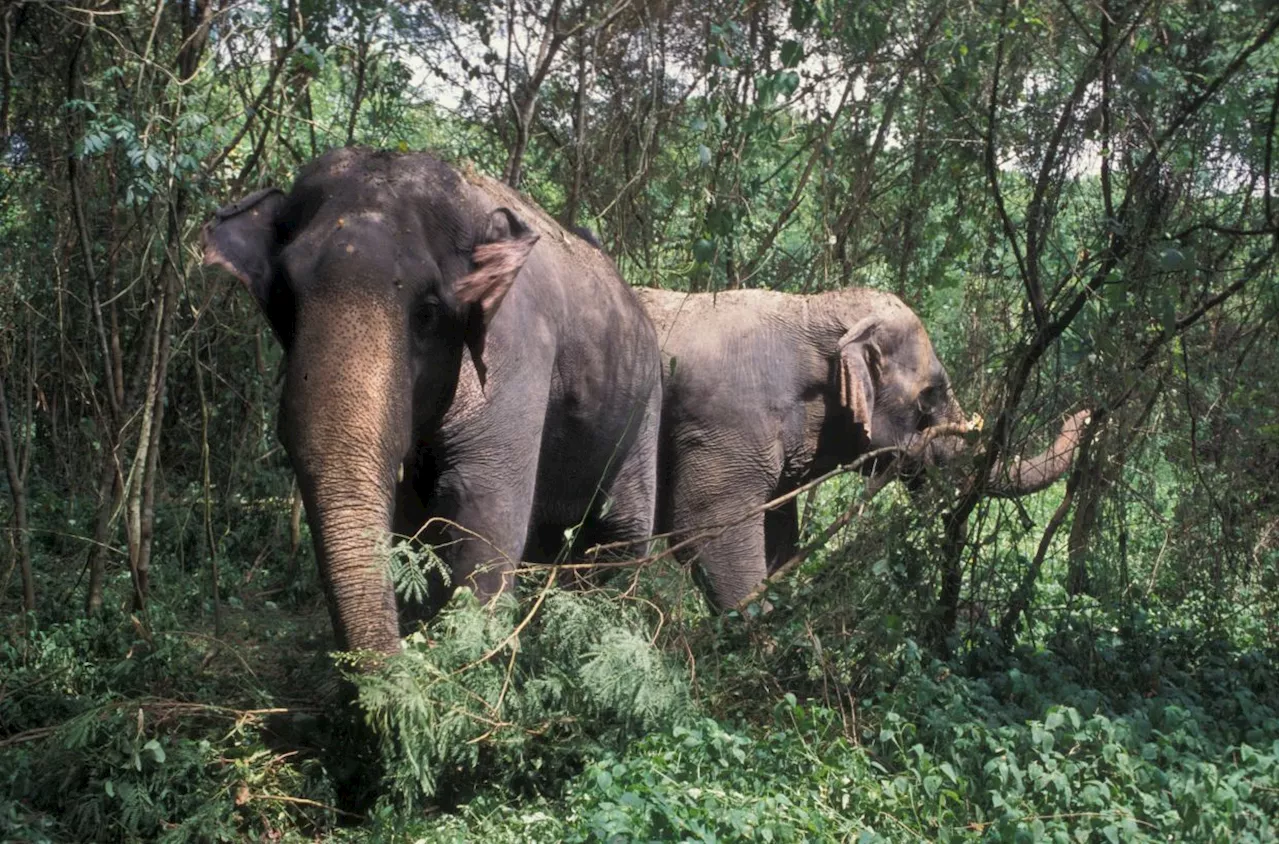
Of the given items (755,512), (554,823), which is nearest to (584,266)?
(755,512)

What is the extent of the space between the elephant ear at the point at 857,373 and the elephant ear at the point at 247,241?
3505 mm

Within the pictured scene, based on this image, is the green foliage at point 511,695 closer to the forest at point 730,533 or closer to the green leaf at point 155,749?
the forest at point 730,533

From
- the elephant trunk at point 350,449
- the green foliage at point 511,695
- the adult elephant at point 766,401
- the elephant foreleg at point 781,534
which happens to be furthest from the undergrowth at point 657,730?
the elephant foreleg at point 781,534

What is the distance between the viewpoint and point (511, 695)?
5.24 metres

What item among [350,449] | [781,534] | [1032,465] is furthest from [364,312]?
[781,534]

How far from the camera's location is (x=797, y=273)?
1020 cm

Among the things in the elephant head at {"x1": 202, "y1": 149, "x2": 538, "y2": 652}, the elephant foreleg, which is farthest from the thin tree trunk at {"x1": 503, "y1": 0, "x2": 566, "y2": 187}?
Result: the elephant head at {"x1": 202, "y1": 149, "x2": 538, "y2": 652}

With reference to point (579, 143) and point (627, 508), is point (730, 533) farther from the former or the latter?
point (579, 143)

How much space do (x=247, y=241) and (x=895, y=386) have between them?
4.20 m

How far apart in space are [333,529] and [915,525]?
103 inches

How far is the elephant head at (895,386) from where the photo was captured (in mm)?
8148

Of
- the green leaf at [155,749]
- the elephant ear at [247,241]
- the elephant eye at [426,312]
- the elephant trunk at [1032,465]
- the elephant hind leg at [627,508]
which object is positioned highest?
the elephant ear at [247,241]

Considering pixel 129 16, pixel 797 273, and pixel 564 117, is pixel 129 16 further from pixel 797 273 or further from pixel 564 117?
pixel 797 273

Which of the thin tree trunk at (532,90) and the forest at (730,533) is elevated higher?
the thin tree trunk at (532,90)
